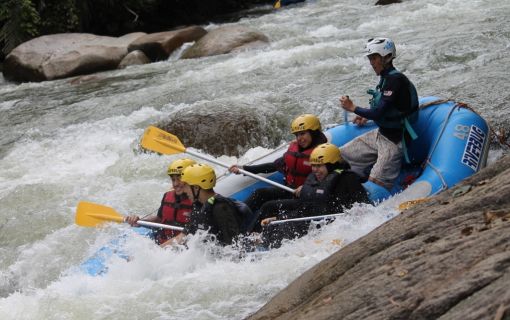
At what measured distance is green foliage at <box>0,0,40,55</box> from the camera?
49.6 feet

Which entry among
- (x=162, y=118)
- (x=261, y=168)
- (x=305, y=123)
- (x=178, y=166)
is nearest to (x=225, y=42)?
(x=162, y=118)

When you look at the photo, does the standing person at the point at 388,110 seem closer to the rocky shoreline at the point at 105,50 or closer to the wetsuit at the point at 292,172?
the wetsuit at the point at 292,172

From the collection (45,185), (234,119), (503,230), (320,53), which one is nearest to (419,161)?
(234,119)

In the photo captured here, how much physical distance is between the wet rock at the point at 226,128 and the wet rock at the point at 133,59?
5.53 m

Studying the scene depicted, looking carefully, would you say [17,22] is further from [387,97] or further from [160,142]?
[387,97]

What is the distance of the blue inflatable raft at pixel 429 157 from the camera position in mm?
5012

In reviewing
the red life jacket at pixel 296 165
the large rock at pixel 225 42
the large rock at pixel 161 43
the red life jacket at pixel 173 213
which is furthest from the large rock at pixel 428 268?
the large rock at pixel 161 43

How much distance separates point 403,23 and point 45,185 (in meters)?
7.30

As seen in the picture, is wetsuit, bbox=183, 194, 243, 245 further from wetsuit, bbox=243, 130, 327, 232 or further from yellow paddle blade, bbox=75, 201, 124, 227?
yellow paddle blade, bbox=75, 201, 124, 227

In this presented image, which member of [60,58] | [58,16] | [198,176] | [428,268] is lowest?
[60,58]

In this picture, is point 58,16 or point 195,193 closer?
point 195,193

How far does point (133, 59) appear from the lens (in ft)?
43.4

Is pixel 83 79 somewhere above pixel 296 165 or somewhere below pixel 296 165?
below

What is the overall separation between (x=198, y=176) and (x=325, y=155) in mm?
936
